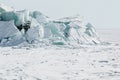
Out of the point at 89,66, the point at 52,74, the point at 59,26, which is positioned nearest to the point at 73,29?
the point at 59,26

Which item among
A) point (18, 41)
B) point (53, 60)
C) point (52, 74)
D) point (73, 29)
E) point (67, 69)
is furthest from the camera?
point (73, 29)

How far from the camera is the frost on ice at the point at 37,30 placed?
14820mm

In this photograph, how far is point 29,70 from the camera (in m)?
7.83

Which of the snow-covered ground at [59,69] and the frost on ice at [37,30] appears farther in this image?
the frost on ice at [37,30]

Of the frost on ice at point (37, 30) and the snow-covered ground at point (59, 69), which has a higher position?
the frost on ice at point (37, 30)

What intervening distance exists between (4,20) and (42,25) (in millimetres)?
1993

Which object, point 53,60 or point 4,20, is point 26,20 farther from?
point 53,60

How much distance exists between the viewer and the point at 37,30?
50.3 feet

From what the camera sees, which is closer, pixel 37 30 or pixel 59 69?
pixel 59 69

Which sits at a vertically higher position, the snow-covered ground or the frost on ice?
the frost on ice

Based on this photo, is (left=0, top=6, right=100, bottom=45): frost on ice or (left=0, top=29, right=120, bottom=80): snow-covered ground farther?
(left=0, top=6, right=100, bottom=45): frost on ice

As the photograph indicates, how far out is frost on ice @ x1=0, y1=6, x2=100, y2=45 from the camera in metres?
14.8

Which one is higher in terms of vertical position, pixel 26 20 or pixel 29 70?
pixel 26 20

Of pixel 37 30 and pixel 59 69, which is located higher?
pixel 37 30
